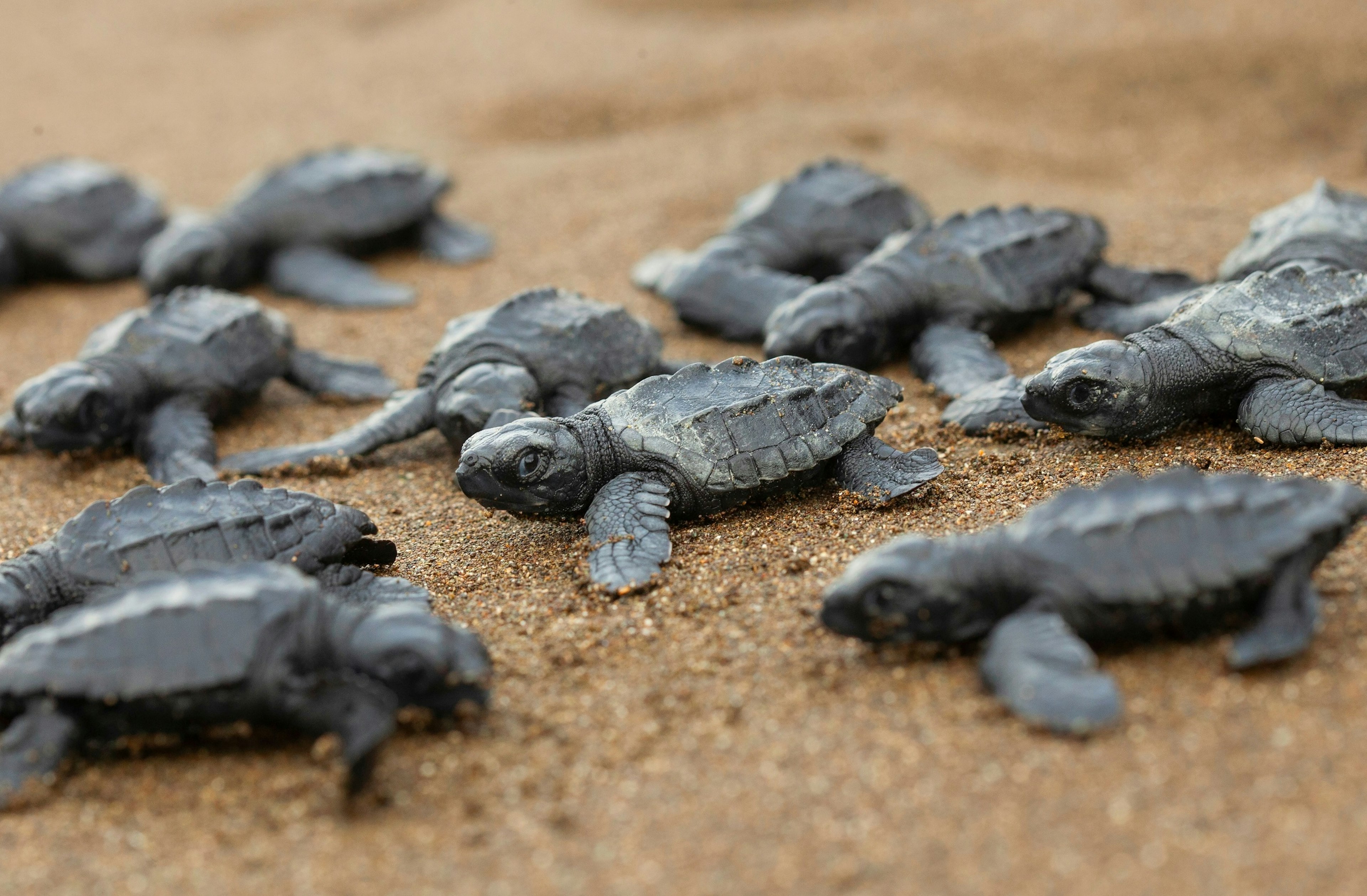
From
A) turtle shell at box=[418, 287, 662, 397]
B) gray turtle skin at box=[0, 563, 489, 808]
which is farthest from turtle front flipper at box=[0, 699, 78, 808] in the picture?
turtle shell at box=[418, 287, 662, 397]

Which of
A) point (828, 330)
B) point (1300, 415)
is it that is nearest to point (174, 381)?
point (828, 330)

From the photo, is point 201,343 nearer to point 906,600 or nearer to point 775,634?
point 775,634

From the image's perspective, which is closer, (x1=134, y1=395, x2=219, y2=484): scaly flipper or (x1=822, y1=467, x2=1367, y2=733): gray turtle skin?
(x1=822, y1=467, x2=1367, y2=733): gray turtle skin

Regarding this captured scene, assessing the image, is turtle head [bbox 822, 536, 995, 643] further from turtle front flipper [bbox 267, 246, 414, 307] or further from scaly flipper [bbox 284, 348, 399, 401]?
turtle front flipper [bbox 267, 246, 414, 307]

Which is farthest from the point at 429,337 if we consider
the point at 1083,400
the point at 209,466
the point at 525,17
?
the point at 525,17

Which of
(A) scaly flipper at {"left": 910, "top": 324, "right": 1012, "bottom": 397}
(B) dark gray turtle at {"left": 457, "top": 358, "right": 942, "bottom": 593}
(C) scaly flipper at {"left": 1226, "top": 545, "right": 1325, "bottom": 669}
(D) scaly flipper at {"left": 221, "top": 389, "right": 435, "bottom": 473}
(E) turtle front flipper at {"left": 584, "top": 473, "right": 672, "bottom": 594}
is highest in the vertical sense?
(C) scaly flipper at {"left": 1226, "top": 545, "right": 1325, "bottom": 669}

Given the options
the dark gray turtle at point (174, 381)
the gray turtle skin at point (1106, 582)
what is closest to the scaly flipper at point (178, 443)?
the dark gray turtle at point (174, 381)

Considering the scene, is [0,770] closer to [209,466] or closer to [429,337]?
[209,466]
